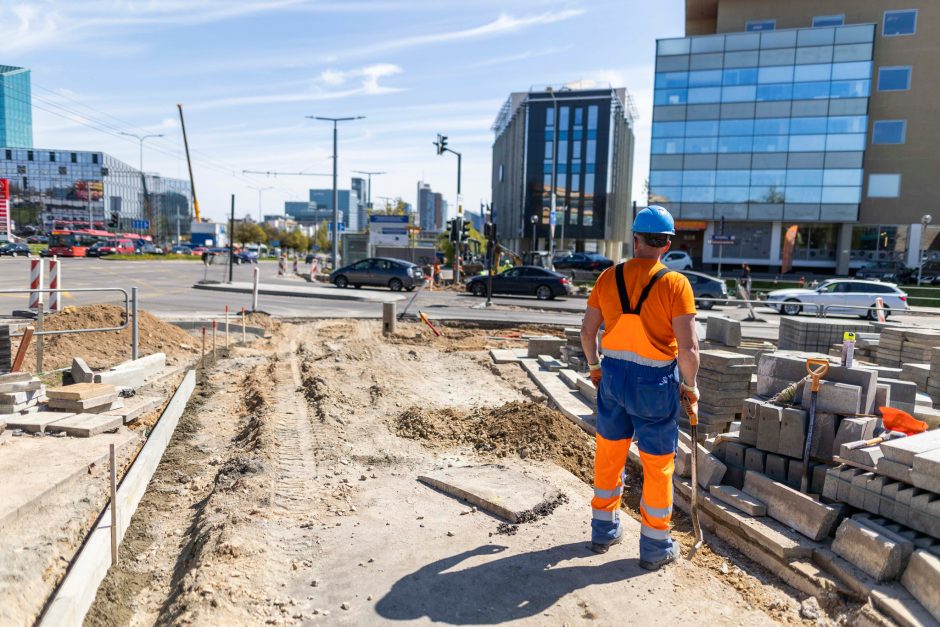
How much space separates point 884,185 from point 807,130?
7584mm

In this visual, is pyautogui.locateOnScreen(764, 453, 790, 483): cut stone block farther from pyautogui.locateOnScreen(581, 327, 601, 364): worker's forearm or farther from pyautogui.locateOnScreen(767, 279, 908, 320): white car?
pyautogui.locateOnScreen(767, 279, 908, 320): white car

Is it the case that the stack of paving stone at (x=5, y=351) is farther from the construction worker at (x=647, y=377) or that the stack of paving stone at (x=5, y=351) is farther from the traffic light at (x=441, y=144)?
the traffic light at (x=441, y=144)

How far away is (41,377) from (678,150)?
47.3m

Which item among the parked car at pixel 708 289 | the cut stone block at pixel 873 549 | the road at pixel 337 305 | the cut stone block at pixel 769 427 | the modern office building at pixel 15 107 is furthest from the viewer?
the modern office building at pixel 15 107

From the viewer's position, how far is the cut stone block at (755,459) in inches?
196

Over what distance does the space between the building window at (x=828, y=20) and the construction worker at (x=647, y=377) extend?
53814 millimetres

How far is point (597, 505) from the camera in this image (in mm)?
4406

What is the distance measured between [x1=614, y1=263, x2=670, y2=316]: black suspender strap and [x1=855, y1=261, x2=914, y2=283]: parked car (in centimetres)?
4153

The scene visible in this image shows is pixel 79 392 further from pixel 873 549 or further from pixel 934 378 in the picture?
pixel 934 378

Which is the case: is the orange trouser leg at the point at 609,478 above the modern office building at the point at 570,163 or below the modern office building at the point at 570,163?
below

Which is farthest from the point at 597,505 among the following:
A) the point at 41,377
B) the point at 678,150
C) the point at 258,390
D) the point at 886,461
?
the point at 678,150

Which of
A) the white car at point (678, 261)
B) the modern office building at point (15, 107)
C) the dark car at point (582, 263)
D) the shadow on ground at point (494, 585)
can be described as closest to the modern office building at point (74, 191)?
the modern office building at point (15, 107)

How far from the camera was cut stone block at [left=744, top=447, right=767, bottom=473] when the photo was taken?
196 inches

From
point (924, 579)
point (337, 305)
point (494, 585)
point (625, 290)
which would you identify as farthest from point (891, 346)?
point (337, 305)
